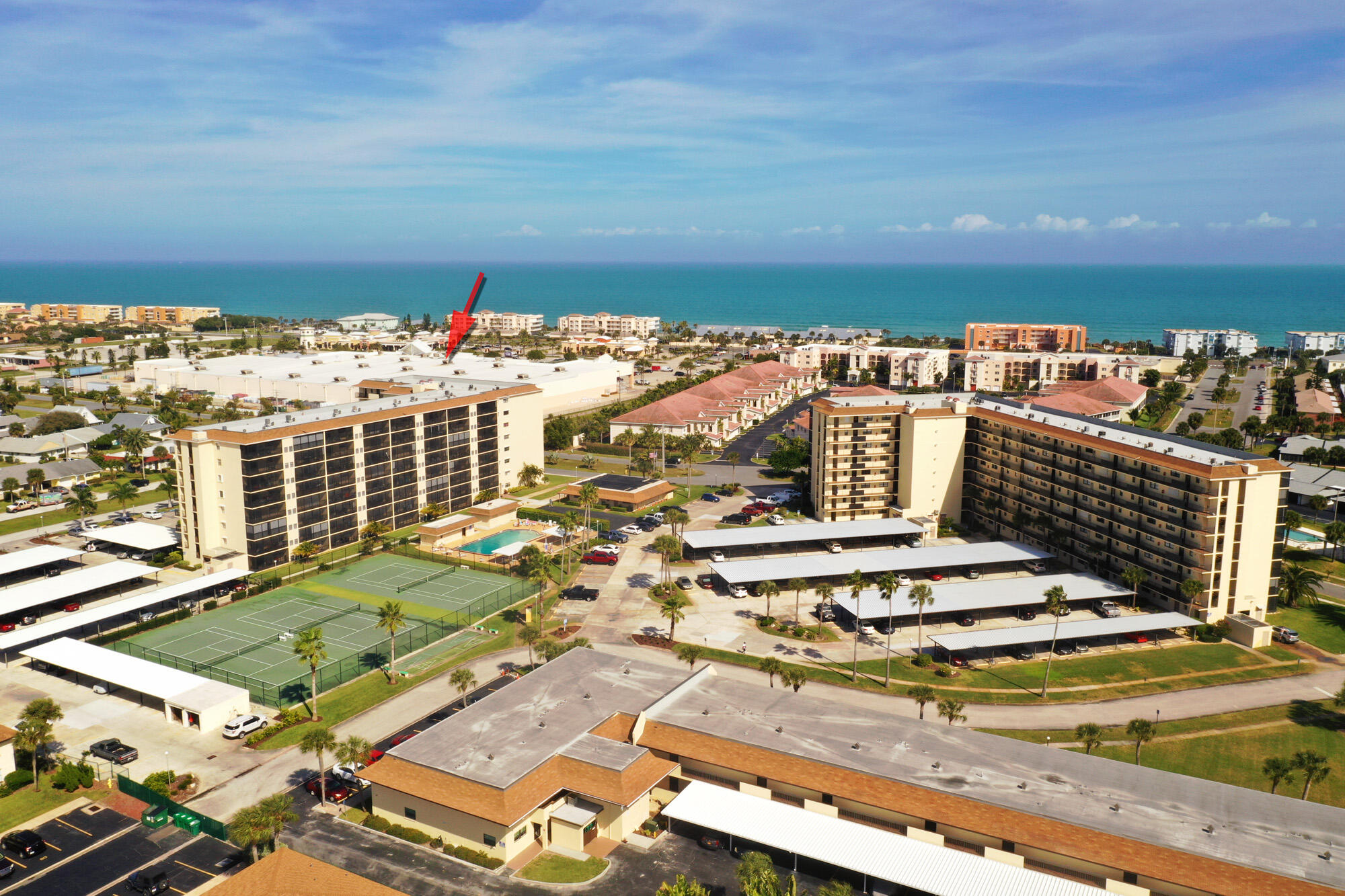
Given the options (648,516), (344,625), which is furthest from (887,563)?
(344,625)

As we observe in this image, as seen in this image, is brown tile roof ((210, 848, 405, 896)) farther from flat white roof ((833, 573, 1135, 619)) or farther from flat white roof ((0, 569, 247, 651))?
flat white roof ((833, 573, 1135, 619))

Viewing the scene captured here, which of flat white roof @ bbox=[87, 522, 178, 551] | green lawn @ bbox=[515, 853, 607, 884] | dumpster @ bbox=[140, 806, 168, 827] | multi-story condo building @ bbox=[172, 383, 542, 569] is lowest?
green lawn @ bbox=[515, 853, 607, 884]

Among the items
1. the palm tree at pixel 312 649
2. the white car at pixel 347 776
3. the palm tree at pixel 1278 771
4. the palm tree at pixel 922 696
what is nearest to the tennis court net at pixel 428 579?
the palm tree at pixel 312 649

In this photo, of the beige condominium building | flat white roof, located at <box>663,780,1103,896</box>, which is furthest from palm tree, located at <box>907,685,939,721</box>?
the beige condominium building

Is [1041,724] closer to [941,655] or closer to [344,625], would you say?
[941,655]

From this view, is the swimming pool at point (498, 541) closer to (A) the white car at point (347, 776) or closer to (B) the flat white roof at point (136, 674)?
(B) the flat white roof at point (136, 674)

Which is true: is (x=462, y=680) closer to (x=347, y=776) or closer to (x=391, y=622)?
(x=347, y=776)
